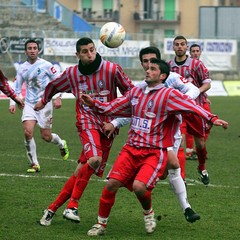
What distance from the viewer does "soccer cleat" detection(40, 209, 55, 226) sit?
962 cm

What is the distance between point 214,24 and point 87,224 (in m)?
56.7

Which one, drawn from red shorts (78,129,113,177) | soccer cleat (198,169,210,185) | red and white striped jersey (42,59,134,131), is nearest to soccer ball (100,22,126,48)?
red and white striped jersey (42,59,134,131)

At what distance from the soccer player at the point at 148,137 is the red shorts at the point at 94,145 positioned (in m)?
0.59

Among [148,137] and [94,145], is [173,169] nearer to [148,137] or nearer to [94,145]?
[148,137]

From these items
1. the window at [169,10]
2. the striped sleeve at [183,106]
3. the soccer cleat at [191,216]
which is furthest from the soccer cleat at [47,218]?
the window at [169,10]

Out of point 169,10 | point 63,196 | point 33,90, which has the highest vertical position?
point 169,10

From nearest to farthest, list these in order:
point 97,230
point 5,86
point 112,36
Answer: point 97,230 < point 112,36 < point 5,86

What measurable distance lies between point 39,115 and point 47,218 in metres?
5.26

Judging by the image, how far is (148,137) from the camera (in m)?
9.11

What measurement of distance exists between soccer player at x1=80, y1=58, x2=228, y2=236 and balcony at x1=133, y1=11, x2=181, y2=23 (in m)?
69.1

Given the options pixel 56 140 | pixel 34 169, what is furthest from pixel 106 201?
pixel 56 140

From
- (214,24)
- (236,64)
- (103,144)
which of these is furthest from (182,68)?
(214,24)

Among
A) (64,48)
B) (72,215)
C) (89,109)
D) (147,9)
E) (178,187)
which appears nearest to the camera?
(72,215)

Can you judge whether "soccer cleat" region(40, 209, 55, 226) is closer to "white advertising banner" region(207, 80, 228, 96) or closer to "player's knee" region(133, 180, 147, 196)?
"player's knee" region(133, 180, 147, 196)
